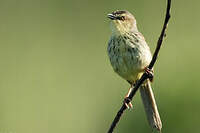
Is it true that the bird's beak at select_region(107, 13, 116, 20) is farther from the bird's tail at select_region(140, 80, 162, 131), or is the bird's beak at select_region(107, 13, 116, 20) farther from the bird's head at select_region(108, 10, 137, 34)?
the bird's tail at select_region(140, 80, 162, 131)

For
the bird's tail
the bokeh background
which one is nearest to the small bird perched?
the bird's tail

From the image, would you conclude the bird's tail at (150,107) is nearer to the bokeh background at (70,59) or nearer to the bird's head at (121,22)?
the bird's head at (121,22)

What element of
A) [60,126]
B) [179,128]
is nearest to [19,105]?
[60,126]

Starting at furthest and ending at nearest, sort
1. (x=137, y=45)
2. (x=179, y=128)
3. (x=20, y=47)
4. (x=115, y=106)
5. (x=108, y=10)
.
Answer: (x=20, y=47), (x=108, y=10), (x=115, y=106), (x=179, y=128), (x=137, y=45)

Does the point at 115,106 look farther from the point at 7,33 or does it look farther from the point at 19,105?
the point at 7,33

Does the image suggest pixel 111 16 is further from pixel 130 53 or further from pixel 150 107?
pixel 150 107

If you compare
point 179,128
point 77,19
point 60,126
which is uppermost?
point 77,19
